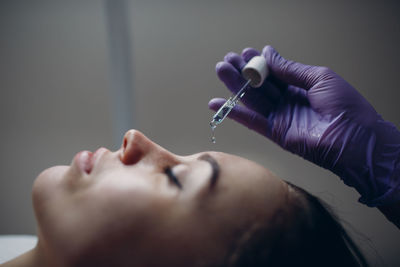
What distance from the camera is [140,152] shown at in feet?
2.45

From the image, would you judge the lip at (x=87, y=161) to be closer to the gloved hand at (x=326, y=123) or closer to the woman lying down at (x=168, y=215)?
the woman lying down at (x=168, y=215)

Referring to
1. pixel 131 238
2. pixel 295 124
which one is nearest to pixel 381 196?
pixel 295 124

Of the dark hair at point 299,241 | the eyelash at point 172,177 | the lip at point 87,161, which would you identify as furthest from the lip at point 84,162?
the dark hair at point 299,241

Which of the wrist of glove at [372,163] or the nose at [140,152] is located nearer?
the nose at [140,152]

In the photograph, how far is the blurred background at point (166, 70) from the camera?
131 cm

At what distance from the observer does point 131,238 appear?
63 centimetres

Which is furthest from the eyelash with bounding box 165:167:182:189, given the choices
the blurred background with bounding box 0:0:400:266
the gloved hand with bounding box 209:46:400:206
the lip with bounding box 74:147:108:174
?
the blurred background with bounding box 0:0:400:266

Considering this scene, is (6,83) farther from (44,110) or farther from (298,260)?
(298,260)

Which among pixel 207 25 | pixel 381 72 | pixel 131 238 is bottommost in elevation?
pixel 131 238

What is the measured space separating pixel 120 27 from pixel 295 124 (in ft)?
2.72

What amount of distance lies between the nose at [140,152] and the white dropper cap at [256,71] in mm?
445

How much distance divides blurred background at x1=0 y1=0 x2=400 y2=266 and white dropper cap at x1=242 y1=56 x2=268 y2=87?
383 millimetres

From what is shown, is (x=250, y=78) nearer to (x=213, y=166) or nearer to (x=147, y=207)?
(x=213, y=166)

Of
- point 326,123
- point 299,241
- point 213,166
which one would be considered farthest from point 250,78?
point 299,241
